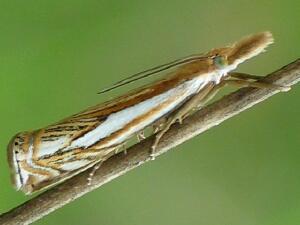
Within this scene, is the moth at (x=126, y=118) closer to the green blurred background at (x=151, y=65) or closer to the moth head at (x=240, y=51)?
the moth head at (x=240, y=51)

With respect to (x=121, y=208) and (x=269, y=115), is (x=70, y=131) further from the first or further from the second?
(x=269, y=115)

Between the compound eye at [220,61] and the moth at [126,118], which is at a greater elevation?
the compound eye at [220,61]

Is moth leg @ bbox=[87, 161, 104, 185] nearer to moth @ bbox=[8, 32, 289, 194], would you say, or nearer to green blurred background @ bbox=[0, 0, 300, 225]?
moth @ bbox=[8, 32, 289, 194]

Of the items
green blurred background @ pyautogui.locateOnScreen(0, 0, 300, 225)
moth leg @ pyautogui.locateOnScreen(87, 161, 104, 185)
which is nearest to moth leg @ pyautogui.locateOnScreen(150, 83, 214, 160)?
moth leg @ pyautogui.locateOnScreen(87, 161, 104, 185)

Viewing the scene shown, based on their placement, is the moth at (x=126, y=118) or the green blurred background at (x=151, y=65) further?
the green blurred background at (x=151, y=65)

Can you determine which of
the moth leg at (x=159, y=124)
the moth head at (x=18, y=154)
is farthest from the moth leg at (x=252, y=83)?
the moth head at (x=18, y=154)

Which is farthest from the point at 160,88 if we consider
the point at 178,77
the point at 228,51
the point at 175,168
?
the point at 175,168

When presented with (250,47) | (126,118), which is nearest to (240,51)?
(250,47)

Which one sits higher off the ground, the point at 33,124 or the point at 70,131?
the point at 33,124
